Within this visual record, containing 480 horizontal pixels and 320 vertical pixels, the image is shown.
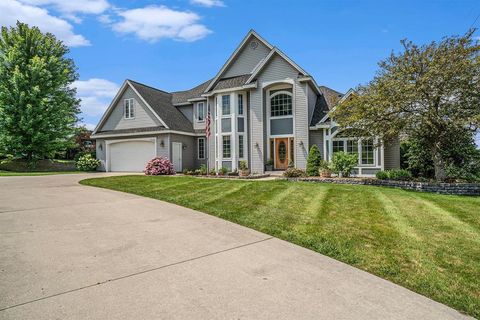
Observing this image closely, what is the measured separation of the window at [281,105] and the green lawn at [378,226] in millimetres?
9048

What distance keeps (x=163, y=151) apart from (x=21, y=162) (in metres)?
16.1

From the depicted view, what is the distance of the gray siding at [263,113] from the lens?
58.8 feet

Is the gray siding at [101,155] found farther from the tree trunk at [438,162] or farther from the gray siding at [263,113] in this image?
the tree trunk at [438,162]

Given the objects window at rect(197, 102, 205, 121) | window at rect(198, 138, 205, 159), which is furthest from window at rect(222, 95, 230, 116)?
window at rect(198, 138, 205, 159)

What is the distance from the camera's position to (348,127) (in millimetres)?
12820

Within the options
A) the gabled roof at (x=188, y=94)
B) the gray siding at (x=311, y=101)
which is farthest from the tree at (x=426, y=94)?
the gabled roof at (x=188, y=94)

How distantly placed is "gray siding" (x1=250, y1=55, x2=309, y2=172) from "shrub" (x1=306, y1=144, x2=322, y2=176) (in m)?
1.42

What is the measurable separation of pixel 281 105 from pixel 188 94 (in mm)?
9838

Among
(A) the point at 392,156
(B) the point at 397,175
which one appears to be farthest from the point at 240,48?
(B) the point at 397,175

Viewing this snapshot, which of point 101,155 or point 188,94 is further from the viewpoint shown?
point 188,94

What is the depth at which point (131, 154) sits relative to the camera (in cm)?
2288

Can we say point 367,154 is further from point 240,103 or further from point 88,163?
point 88,163

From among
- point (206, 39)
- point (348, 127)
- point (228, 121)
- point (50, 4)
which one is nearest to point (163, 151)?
point (228, 121)

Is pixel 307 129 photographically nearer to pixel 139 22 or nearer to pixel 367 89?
pixel 367 89
